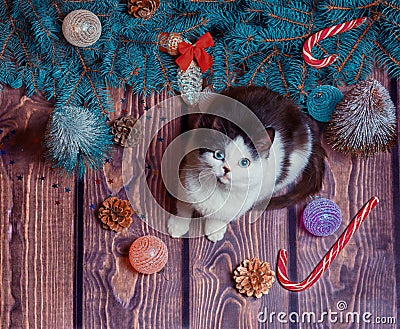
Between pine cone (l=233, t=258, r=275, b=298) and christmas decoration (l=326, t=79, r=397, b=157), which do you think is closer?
christmas decoration (l=326, t=79, r=397, b=157)

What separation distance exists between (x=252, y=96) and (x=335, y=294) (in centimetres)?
52

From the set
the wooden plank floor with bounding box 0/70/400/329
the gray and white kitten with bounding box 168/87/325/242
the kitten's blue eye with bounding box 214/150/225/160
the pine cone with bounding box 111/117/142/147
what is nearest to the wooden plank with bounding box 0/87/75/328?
the wooden plank floor with bounding box 0/70/400/329

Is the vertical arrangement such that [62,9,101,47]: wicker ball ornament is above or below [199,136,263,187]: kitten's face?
above

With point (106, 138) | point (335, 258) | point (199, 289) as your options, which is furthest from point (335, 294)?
point (106, 138)

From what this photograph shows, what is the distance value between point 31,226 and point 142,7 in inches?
22.6

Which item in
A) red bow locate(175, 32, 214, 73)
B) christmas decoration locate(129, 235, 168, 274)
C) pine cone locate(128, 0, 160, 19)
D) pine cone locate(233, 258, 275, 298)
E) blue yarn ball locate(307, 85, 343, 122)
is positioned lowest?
pine cone locate(233, 258, 275, 298)

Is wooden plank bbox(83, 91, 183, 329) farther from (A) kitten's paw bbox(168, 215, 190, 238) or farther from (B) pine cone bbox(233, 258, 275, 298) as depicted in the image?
(B) pine cone bbox(233, 258, 275, 298)

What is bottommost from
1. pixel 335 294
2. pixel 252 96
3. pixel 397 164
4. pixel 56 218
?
pixel 335 294

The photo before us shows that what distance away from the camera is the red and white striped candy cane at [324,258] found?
151cm

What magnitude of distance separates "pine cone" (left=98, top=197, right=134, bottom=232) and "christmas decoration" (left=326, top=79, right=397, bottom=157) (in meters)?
0.51

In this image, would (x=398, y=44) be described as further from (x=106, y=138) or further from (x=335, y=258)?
(x=106, y=138)

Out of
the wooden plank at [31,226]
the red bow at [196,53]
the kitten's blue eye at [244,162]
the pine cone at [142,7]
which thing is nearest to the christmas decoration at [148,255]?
the wooden plank at [31,226]

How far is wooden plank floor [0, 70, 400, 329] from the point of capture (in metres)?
1.49

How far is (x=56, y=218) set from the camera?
1500mm
